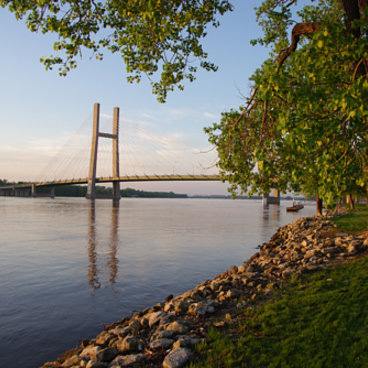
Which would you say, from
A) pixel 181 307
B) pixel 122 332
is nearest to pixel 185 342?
pixel 122 332

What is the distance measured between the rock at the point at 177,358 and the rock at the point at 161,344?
40 centimetres

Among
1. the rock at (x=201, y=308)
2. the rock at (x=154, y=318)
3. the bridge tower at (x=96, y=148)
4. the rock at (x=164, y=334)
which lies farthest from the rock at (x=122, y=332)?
the bridge tower at (x=96, y=148)

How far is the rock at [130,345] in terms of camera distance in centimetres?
562

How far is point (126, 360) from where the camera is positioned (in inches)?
204

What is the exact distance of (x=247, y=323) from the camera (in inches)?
231

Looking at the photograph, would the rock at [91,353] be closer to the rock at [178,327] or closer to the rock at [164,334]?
the rock at [164,334]

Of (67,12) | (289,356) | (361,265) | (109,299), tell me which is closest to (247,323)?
(289,356)

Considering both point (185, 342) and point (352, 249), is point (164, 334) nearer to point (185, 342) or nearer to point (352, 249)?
point (185, 342)

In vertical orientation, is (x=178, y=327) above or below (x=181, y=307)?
above

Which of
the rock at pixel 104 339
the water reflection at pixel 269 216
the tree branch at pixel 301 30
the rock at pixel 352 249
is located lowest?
the water reflection at pixel 269 216

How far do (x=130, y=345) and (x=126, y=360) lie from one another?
1.55 feet

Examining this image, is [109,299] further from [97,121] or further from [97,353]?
[97,121]

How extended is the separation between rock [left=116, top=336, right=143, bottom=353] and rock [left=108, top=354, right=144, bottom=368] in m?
0.30

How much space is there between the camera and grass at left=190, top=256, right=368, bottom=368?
4.67 metres
